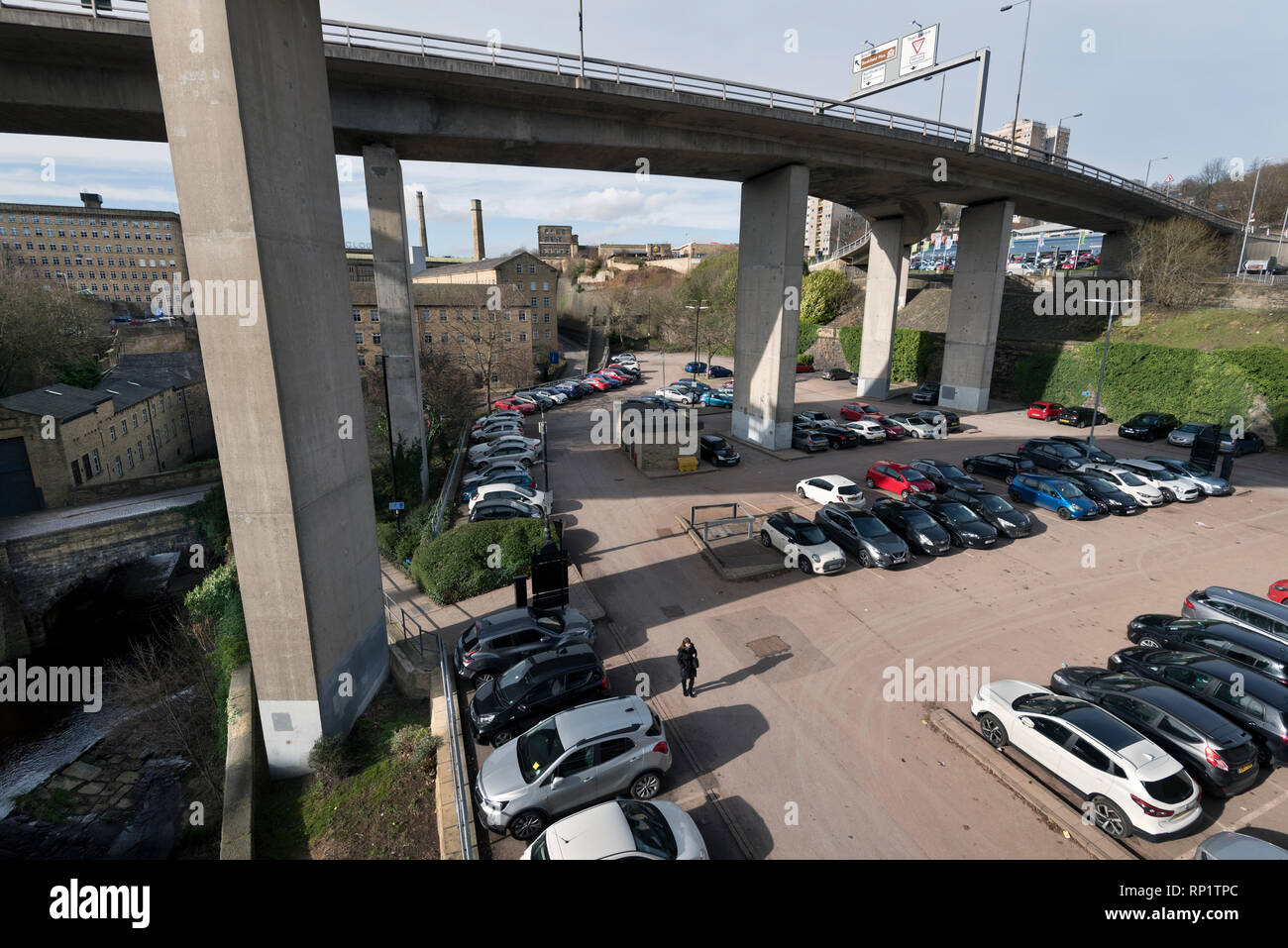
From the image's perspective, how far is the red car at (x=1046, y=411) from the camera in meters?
33.8

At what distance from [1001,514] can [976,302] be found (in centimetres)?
2221

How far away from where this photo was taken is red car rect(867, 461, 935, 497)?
2109 cm

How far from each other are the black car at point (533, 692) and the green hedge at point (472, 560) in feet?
16.0

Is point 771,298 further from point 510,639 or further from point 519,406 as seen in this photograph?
point 510,639

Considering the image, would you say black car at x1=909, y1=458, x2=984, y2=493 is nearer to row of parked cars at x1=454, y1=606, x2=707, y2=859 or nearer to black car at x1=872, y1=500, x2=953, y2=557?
black car at x1=872, y1=500, x2=953, y2=557

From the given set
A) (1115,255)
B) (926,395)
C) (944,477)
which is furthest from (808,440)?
(1115,255)

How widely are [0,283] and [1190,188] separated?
124347mm

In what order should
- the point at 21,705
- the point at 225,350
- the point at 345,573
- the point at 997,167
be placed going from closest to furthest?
the point at 225,350 < the point at 345,573 < the point at 21,705 < the point at 997,167

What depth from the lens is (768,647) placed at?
42.3 ft

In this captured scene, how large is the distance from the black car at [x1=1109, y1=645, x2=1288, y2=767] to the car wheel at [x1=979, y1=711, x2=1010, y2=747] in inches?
133

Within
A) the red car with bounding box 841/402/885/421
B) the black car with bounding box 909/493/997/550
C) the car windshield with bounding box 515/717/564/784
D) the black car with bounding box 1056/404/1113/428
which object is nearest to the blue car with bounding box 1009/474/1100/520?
the black car with bounding box 909/493/997/550

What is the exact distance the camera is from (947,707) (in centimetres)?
1093

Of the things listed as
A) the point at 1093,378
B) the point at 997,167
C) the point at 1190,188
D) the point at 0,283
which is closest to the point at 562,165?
the point at 997,167

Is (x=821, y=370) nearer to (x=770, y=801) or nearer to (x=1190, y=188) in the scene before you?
(x=770, y=801)
